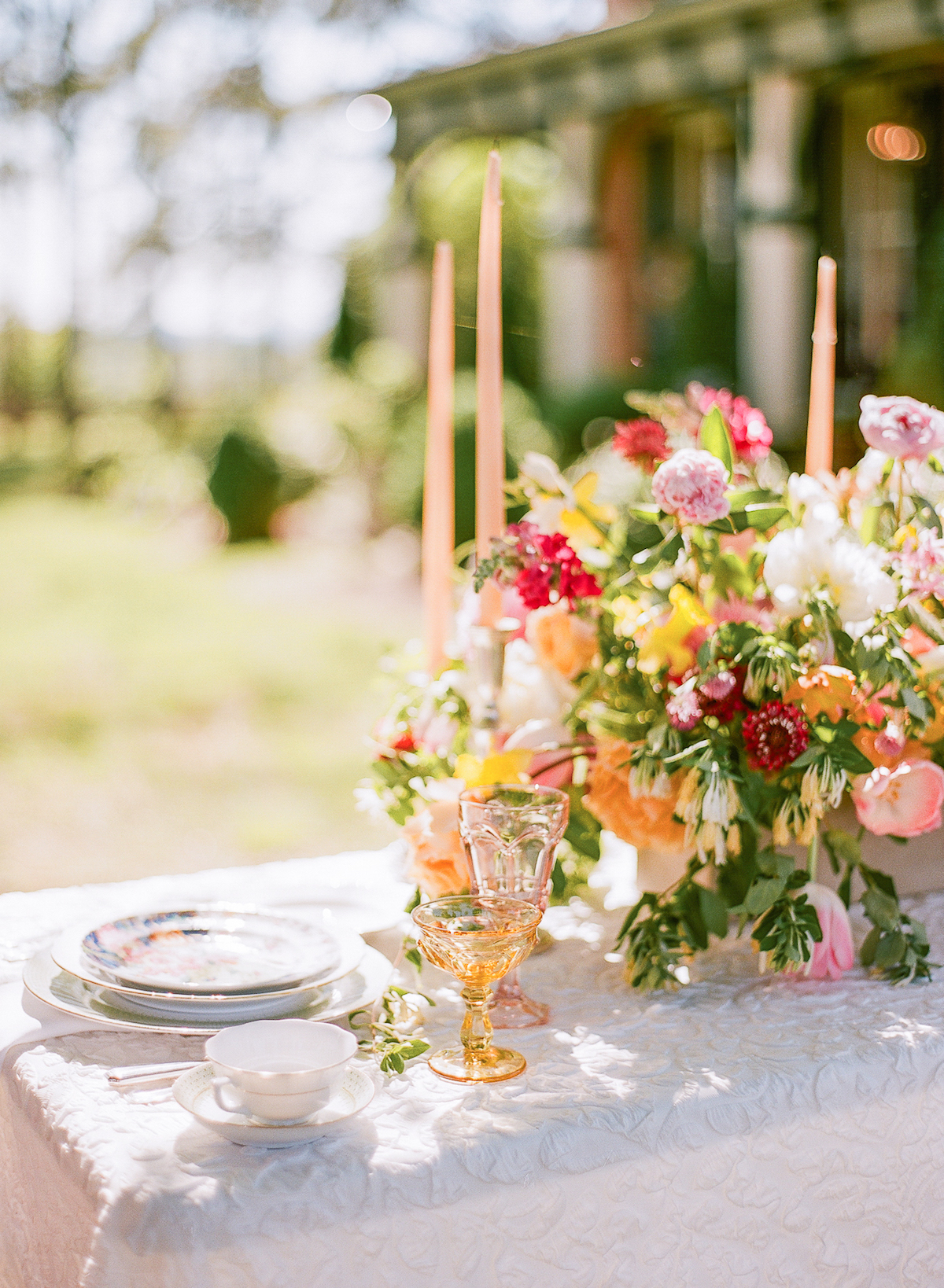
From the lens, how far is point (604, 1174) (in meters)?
0.95

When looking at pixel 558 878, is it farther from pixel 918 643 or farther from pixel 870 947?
pixel 918 643

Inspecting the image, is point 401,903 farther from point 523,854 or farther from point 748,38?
point 748,38

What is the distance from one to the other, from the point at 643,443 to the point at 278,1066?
2.50 ft

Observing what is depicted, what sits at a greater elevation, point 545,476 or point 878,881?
point 545,476

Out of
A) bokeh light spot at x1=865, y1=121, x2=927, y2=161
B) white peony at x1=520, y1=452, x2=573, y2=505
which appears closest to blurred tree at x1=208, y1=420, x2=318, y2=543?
bokeh light spot at x1=865, y1=121, x2=927, y2=161

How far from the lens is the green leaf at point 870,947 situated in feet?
4.18

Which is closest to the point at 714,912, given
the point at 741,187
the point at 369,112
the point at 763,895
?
the point at 763,895

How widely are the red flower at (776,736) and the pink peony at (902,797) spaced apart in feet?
0.35

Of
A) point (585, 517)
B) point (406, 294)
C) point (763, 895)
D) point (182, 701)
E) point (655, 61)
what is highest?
point (655, 61)

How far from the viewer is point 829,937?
48.9 inches

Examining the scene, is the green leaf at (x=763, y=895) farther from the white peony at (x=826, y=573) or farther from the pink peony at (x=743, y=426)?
the pink peony at (x=743, y=426)

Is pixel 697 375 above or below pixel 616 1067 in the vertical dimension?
above

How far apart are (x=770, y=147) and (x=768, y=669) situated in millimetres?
7866

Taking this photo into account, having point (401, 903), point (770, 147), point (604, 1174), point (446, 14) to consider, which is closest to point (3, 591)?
point (770, 147)
